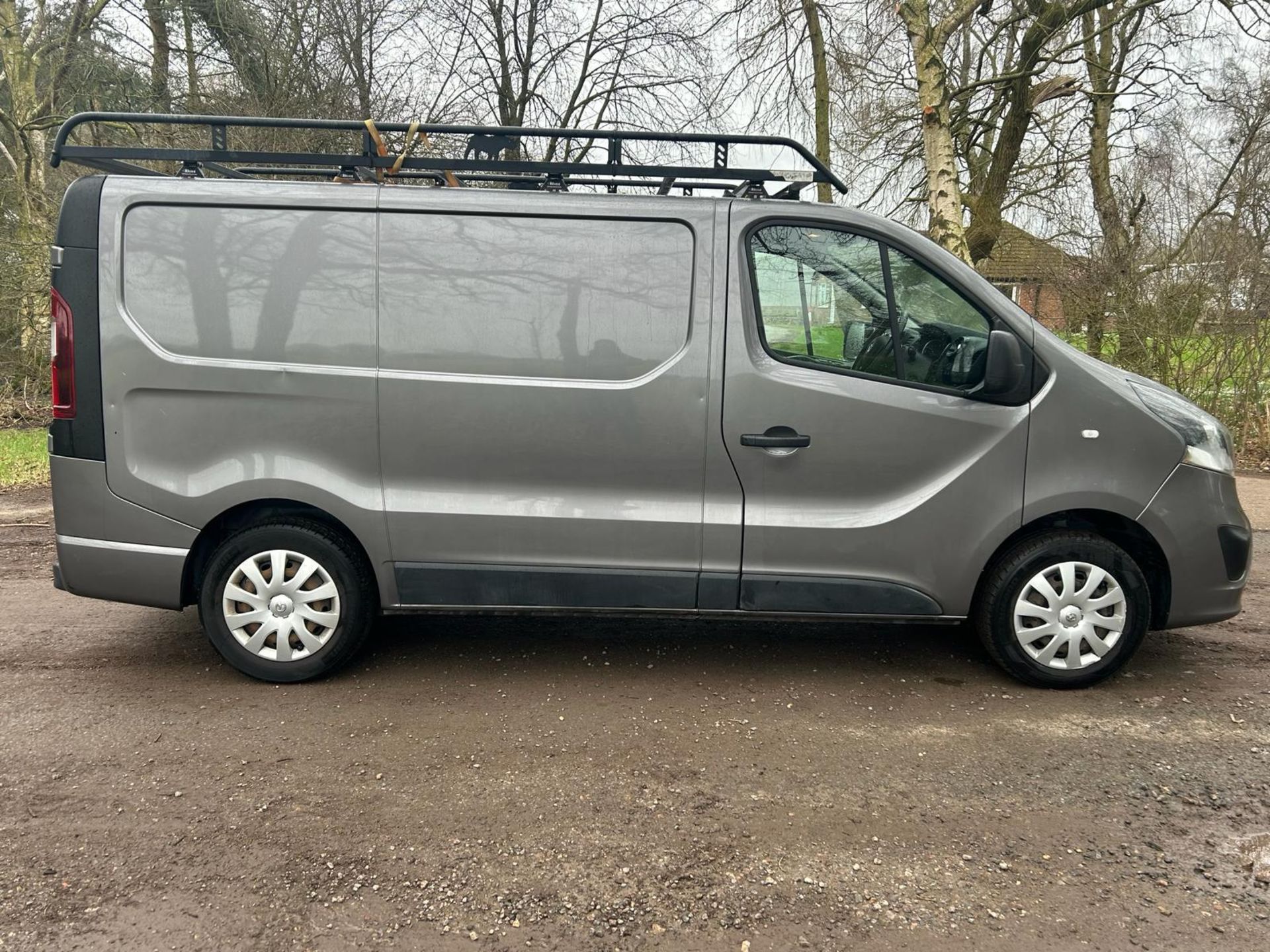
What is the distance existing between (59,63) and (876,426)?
16547 mm

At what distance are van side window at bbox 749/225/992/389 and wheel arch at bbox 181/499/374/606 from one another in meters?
2.01

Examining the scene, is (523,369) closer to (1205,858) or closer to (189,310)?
(189,310)

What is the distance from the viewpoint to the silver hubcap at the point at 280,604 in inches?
150

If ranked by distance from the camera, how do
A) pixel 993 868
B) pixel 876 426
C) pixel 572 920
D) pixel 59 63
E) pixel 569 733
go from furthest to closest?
pixel 59 63 → pixel 876 426 → pixel 569 733 → pixel 993 868 → pixel 572 920

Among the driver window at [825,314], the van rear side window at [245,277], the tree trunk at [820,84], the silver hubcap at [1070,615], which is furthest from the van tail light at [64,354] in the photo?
the tree trunk at [820,84]

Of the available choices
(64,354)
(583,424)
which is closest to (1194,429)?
(583,424)

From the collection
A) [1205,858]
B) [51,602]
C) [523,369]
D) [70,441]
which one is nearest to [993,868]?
[1205,858]

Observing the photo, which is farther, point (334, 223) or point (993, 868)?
point (334, 223)

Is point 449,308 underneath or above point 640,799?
above

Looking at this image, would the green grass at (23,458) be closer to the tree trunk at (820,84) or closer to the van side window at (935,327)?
the van side window at (935,327)

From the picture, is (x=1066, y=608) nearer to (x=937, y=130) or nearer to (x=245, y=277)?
(x=245, y=277)

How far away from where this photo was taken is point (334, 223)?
3701mm

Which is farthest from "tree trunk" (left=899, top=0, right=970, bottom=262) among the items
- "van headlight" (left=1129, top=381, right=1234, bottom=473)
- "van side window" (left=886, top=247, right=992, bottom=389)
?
"van side window" (left=886, top=247, right=992, bottom=389)

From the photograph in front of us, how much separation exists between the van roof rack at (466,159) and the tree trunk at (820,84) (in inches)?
360
